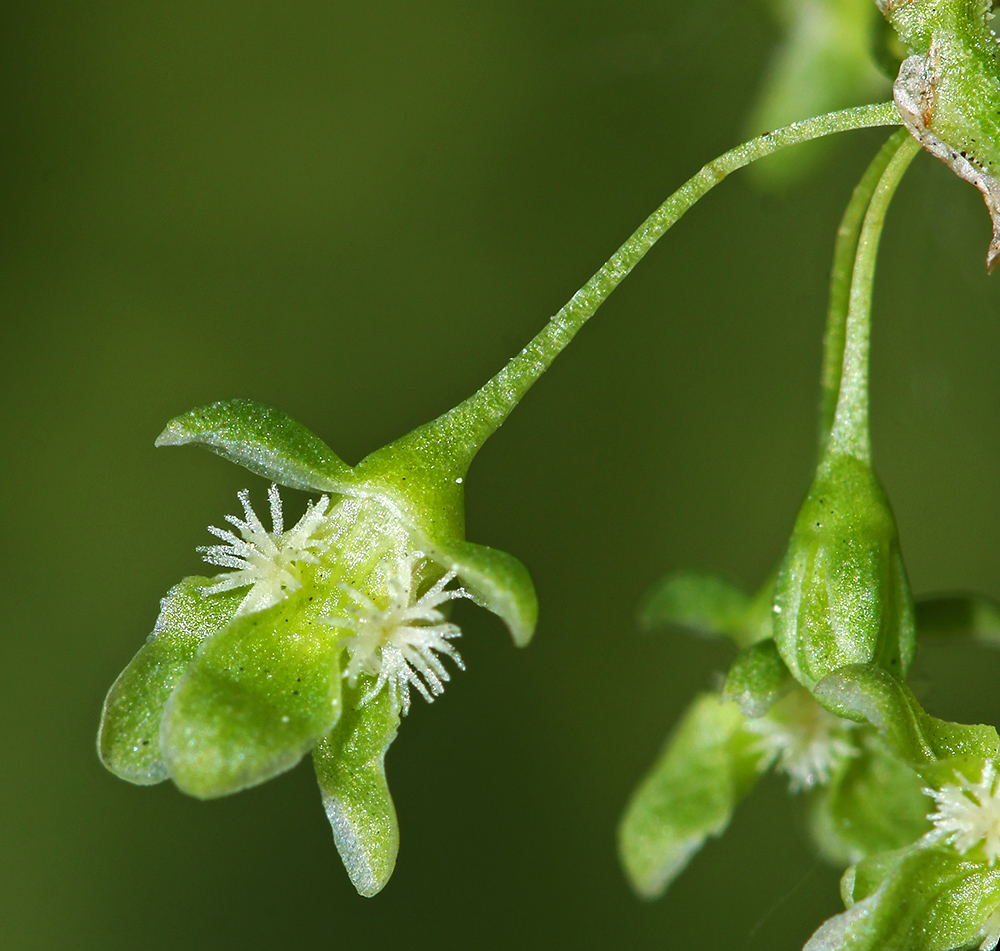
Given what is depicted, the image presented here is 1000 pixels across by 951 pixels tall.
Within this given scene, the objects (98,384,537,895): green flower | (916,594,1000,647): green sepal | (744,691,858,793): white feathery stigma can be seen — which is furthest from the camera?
(744,691,858,793): white feathery stigma

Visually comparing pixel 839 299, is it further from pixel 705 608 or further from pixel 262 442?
pixel 262 442

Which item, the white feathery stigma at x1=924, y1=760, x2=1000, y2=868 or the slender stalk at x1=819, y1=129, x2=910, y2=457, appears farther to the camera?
the slender stalk at x1=819, y1=129, x2=910, y2=457

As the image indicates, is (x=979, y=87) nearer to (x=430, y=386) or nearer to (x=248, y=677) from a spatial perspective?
(x=248, y=677)

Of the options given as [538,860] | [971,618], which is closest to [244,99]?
[538,860]

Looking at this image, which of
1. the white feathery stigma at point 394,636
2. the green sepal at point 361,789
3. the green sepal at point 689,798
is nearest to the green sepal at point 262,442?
the white feathery stigma at point 394,636

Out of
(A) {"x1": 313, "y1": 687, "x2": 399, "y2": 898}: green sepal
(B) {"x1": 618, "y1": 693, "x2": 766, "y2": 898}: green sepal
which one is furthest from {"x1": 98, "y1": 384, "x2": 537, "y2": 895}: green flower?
(B) {"x1": 618, "y1": 693, "x2": 766, "y2": 898}: green sepal

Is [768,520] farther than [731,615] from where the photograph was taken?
Yes

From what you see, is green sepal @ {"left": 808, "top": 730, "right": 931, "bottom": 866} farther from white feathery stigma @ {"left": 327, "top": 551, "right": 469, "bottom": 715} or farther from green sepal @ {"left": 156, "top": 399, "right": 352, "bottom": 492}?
green sepal @ {"left": 156, "top": 399, "right": 352, "bottom": 492}
